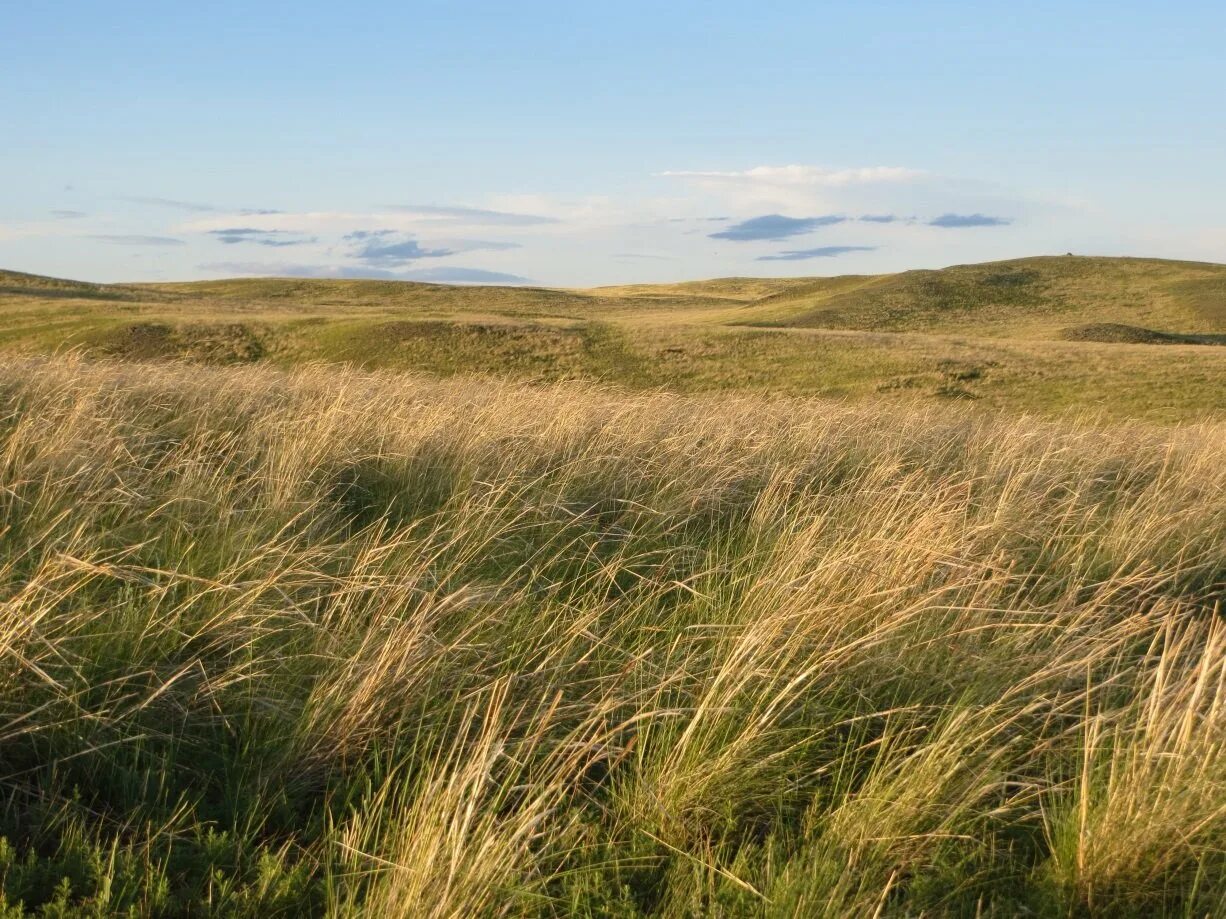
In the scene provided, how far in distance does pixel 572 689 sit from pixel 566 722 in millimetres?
186

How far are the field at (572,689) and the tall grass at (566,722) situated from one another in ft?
0.05

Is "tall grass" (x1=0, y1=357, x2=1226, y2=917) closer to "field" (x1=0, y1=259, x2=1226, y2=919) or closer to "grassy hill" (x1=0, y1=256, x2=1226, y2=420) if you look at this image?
"field" (x1=0, y1=259, x2=1226, y2=919)

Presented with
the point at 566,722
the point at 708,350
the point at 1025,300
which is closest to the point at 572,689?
the point at 566,722

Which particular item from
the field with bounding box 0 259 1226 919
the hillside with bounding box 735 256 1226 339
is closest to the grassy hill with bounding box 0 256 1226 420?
the hillside with bounding box 735 256 1226 339

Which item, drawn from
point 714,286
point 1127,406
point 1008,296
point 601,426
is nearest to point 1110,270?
point 1008,296

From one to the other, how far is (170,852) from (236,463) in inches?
150

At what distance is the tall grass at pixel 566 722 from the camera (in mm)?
2518

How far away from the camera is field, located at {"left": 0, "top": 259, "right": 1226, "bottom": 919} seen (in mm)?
2547

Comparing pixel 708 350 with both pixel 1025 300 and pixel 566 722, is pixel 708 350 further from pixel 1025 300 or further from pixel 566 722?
pixel 1025 300

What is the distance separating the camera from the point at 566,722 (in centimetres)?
317

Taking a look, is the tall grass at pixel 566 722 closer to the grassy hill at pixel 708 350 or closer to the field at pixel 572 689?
the field at pixel 572 689

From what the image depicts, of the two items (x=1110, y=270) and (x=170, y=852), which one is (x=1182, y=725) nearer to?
(x=170, y=852)

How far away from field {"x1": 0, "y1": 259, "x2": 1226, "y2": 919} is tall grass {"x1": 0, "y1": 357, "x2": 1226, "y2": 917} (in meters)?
0.02

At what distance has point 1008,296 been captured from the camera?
65.5 m
